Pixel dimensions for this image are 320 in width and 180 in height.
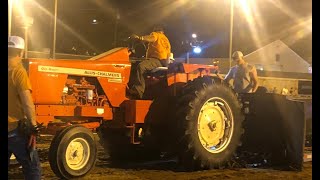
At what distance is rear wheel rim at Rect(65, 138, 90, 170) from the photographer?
660cm

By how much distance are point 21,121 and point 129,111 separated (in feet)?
9.05

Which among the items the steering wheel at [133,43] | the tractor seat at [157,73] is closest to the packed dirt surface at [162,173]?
the tractor seat at [157,73]

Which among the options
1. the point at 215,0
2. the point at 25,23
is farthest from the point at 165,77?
the point at 215,0

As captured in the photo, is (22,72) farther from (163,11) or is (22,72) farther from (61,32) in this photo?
(61,32)

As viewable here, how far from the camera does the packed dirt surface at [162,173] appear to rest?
22.7 feet

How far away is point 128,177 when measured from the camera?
271 inches

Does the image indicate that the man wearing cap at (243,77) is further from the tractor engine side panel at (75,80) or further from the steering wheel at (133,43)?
the tractor engine side panel at (75,80)

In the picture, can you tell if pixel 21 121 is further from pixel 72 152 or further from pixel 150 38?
pixel 150 38

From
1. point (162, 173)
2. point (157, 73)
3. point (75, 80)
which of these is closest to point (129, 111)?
point (157, 73)

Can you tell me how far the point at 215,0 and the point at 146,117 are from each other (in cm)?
1429

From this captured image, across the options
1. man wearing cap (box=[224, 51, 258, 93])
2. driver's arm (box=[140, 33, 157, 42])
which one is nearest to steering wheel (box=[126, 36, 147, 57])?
driver's arm (box=[140, 33, 157, 42])

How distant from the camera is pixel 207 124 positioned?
25.6 feet

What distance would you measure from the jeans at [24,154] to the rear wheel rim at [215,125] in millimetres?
3155

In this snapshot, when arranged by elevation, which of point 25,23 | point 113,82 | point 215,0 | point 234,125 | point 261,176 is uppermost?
point 215,0
